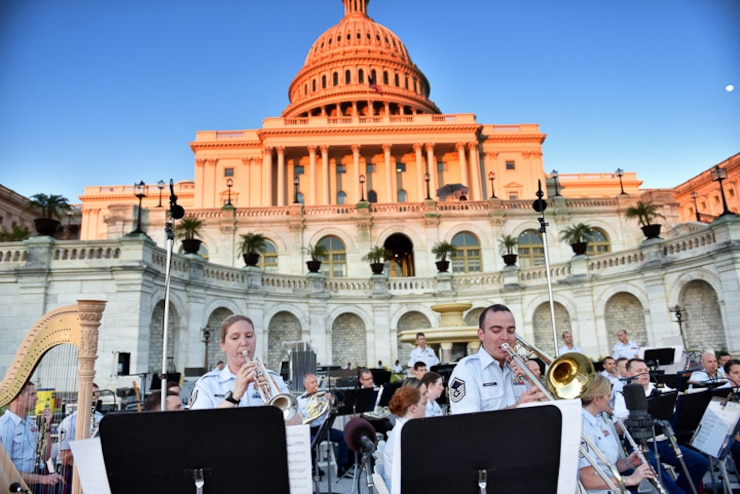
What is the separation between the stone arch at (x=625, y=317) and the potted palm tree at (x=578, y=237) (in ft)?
10.4

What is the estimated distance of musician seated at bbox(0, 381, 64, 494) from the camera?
20.2 ft

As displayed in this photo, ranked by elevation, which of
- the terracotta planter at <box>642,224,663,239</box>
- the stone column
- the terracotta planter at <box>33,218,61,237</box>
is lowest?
the terracotta planter at <box>33,218,61,237</box>

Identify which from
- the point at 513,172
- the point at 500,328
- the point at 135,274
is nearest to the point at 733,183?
the point at 513,172

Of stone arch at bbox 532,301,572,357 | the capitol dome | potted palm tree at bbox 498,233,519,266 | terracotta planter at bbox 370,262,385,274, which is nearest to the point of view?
stone arch at bbox 532,301,572,357

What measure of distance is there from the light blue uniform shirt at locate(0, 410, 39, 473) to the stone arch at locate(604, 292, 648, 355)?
1061 inches

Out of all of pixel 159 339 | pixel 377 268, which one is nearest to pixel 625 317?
pixel 377 268

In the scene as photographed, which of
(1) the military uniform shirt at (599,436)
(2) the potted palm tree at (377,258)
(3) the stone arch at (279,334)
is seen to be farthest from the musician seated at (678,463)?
(2) the potted palm tree at (377,258)

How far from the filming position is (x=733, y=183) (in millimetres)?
62875

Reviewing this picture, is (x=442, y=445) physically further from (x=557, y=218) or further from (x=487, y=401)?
(x=557, y=218)

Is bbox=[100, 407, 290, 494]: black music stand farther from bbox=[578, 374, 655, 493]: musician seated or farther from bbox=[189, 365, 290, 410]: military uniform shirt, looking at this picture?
bbox=[578, 374, 655, 493]: musician seated

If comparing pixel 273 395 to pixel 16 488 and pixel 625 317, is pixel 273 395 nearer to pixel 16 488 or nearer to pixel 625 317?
pixel 16 488

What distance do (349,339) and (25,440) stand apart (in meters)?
25.9

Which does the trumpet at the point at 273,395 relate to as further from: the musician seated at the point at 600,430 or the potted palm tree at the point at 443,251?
the potted palm tree at the point at 443,251

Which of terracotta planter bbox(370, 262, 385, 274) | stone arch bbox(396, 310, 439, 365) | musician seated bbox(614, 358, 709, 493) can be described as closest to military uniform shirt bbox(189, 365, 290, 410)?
musician seated bbox(614, 358, 709, 493)
